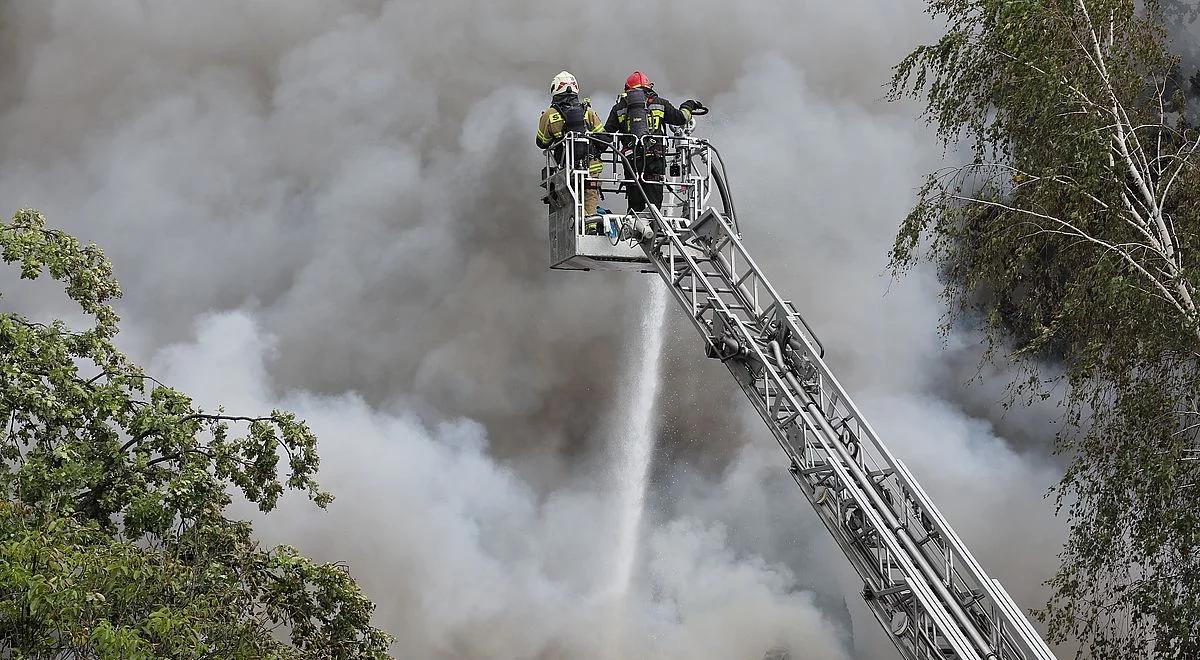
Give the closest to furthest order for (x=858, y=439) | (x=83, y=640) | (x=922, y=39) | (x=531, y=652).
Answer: (x=83, y=640) < (x=858, y=439) < (x=531, y=652) < (x=922, y=39)

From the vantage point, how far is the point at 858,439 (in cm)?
962

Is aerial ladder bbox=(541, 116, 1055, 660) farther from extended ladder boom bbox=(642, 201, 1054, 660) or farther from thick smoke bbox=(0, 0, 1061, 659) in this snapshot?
thick smoke bbox=(0, 0, 1061, 659)

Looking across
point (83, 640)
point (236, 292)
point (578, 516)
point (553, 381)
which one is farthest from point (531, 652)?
point (83, 640)

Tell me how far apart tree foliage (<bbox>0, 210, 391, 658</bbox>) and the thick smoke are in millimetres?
8663

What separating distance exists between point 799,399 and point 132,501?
503cm

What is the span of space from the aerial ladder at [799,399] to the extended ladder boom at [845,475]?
0.01 meters

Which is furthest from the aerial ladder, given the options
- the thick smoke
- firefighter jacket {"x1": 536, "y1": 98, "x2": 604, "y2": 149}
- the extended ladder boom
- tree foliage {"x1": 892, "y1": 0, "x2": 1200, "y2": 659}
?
the thick smoke

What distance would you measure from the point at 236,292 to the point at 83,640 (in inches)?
480

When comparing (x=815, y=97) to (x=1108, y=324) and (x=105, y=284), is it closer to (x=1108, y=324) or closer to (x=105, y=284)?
(x=1108, y=324)

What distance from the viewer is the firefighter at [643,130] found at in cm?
1137

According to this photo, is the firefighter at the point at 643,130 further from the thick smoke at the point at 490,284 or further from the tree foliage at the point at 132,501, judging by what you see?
the thick smoke at the point at 490,284

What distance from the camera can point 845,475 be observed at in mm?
9258

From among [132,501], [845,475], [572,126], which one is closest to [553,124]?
[572,126]

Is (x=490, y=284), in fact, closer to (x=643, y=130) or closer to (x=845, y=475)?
(x=643, y=130)
